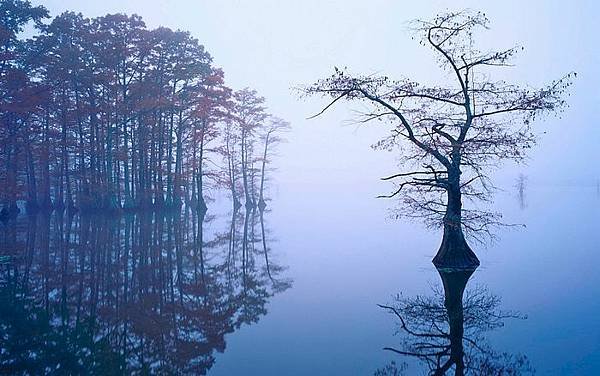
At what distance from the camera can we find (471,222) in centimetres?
1309

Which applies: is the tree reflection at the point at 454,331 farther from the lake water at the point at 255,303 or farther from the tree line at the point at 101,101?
the tree line at the point at 101,101

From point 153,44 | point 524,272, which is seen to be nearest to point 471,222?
point 524,272

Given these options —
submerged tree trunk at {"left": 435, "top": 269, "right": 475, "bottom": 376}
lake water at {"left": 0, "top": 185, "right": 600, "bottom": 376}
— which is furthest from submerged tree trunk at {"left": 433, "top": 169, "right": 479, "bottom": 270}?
lake water at {"left": 0, "top": 185, "right": 600, "bottom": 376}

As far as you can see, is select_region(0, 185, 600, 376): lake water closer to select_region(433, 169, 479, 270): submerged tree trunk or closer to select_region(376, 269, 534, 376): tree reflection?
select_region(376, 269, 534, 376): tree reflection

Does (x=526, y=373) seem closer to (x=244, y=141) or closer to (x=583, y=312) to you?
(x=583, y=312)

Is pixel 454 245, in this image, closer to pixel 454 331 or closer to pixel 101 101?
pixel 454 331

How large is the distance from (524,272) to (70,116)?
33.0 metres

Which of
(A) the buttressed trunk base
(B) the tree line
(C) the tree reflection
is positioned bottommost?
(C) the tree reflection

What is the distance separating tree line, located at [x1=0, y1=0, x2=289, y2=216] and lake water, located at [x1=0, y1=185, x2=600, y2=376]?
13.6m

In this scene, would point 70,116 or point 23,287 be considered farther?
point 70,116

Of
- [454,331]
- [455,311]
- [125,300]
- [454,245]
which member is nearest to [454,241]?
[454,245]

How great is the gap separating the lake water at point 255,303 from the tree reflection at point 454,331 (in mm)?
165

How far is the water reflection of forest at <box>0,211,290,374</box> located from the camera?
617 cm

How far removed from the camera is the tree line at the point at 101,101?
2832 cm
